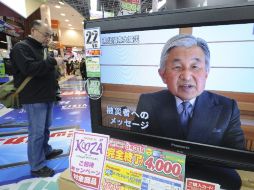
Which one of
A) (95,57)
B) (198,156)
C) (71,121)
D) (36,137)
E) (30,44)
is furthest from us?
(71,121)

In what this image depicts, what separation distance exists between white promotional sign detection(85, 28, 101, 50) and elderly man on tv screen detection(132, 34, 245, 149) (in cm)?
29

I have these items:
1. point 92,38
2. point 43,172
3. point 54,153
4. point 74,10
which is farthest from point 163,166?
point 74,10

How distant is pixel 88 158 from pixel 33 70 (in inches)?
57.6

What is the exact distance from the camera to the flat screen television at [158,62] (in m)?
0.68

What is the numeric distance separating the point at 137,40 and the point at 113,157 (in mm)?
482

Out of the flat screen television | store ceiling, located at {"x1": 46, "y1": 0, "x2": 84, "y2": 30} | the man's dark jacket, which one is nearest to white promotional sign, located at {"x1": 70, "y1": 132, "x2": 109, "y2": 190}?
the flat screen television

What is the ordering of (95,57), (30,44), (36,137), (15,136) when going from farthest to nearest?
(15,136) < (36,137) < (30,44) < (95,57)

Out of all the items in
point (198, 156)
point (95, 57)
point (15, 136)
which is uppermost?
point (95, 57)

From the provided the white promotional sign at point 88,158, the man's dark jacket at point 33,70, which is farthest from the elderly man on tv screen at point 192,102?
the man's dark jacket at point 33,70

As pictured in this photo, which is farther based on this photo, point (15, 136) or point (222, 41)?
point (15, 136)

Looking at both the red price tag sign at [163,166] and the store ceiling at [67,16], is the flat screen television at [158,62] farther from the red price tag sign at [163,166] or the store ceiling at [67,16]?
the store ceiling at [67,16]

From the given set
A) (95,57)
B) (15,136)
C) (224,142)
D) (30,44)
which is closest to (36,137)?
(30,44)

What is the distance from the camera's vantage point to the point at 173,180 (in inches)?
29.2

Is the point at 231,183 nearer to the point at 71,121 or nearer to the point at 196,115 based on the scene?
the point at 196,115
